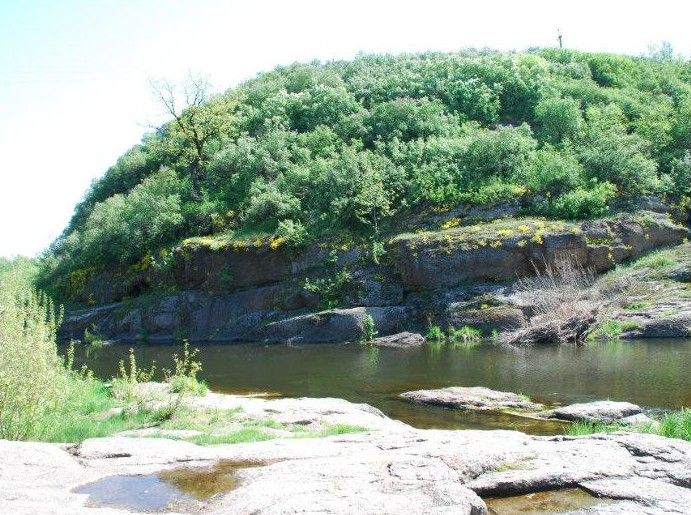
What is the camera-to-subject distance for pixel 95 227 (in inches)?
2370

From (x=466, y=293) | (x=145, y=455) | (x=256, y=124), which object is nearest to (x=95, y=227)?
(x=256, y=124)

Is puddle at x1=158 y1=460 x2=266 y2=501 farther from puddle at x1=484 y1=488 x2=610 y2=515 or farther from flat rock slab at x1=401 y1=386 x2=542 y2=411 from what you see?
flat rock slab at x1=401 y1=386 x2=542 y2=411

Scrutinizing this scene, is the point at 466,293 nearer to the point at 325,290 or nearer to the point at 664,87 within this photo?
the point at 325,290

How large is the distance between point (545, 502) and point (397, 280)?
1402 inches

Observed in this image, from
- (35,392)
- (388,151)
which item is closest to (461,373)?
(35,392)

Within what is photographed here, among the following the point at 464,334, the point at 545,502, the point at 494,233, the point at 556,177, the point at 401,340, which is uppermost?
the point at 556,177

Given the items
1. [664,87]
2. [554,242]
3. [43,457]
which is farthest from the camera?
[664,87]

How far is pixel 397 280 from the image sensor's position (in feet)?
144

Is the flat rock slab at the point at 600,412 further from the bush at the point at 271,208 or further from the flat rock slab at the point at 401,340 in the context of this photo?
the bush at the point at 271,208

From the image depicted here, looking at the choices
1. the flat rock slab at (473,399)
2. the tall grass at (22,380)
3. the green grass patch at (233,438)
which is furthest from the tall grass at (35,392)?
the flat rock slab at (473,399)

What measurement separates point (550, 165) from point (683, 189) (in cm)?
875

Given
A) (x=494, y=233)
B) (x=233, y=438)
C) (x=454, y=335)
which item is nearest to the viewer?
(x=233, y=438)

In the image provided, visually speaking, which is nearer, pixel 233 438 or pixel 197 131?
pixel 233 438

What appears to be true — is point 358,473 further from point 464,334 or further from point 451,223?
point 451,223
